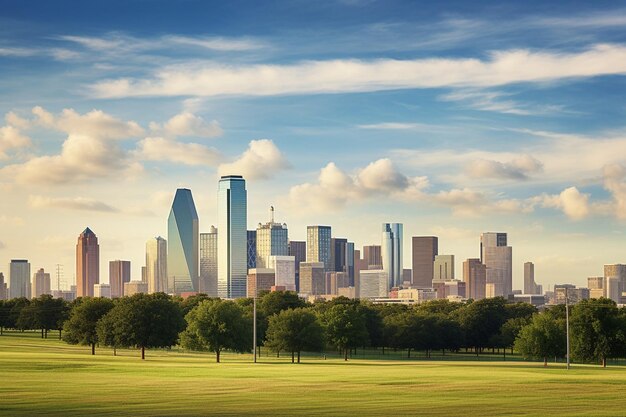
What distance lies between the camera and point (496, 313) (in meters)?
200

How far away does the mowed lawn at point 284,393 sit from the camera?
51.0 metres

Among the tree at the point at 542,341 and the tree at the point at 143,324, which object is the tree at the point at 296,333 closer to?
the tree at the point at 143,324

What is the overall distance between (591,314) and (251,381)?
229 ft

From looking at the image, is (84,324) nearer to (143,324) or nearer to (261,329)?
(143,324)

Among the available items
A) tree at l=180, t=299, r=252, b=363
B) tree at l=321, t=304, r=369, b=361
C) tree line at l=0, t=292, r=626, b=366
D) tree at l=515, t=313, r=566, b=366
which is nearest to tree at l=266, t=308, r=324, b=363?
tree line at l=0, t=292, r=626, b=366

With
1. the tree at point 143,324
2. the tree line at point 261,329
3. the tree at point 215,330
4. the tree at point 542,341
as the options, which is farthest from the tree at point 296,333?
the tree at point 542,341

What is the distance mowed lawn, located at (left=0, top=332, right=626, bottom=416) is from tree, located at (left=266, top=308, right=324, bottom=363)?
4191cm

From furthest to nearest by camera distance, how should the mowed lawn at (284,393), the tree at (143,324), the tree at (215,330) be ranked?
the tree at (143,324) < the tree at (215,330) < the mowed lawn at (284,393)

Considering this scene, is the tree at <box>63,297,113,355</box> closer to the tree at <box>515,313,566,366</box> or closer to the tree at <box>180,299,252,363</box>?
the tree at <box>180,299,252,363</box>

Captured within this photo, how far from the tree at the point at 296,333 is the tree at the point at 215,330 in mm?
5637

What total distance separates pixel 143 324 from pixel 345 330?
115 ft

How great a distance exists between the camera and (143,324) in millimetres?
129625

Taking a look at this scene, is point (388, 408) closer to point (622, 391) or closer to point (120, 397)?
point (120, 397)

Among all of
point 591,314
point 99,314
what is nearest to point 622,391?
point 591,314
